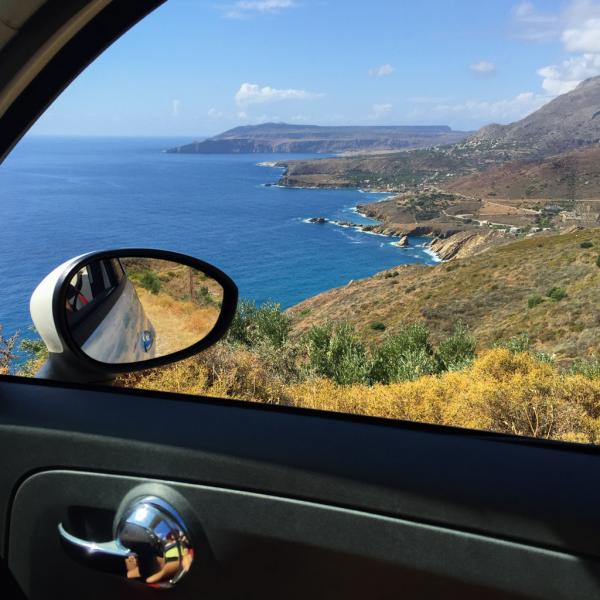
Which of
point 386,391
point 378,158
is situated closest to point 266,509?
point 386,391

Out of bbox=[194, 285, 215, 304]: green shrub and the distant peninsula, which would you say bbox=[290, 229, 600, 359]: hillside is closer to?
bbox=[194, 285, 215, 304]: green shrub

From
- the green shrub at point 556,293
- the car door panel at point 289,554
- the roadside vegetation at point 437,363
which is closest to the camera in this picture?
the car door panel at point 289,554

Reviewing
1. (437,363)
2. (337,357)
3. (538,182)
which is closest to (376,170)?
(538,182)

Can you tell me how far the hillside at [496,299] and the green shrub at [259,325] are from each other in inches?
67.4

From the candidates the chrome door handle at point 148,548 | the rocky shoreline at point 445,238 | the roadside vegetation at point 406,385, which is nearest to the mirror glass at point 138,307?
the roadside vegetation at point 406,385

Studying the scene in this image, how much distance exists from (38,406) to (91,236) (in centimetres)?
1282

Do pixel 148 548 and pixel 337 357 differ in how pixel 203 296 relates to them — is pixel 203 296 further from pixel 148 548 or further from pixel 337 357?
pixel 337 357

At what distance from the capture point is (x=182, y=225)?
851 inches

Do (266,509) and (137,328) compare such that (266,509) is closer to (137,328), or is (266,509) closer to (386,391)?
(137,328)

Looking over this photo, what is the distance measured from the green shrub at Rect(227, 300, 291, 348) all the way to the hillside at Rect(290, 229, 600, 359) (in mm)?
1712

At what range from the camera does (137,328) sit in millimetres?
1590

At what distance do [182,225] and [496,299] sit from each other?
12858 mm

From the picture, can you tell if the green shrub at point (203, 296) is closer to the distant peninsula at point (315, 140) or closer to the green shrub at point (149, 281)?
the green shrub at point (149, 281)

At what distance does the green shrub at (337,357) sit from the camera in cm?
463
